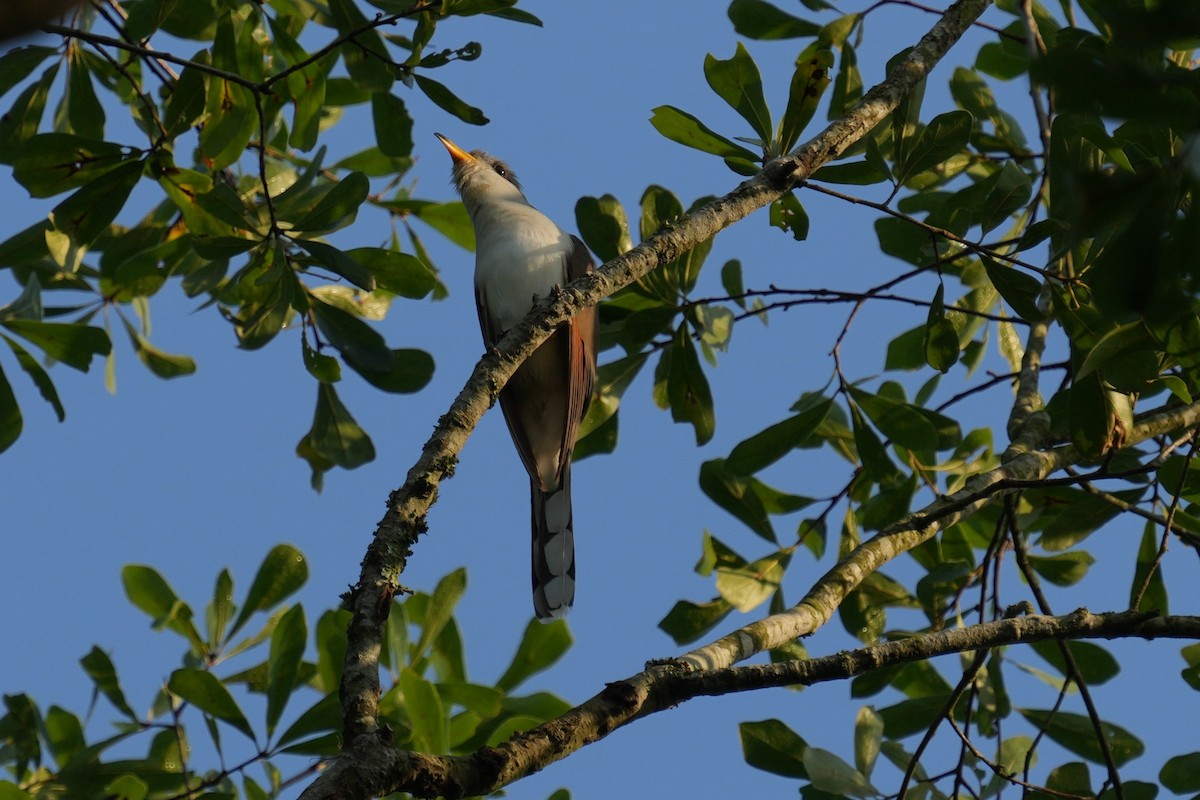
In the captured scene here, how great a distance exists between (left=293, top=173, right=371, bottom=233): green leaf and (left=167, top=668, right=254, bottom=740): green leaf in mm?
1496

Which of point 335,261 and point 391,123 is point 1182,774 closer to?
point 335,261

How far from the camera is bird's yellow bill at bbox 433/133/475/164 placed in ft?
23.4

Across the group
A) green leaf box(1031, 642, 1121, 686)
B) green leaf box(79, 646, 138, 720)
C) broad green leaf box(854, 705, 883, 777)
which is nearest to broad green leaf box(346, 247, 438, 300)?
green leaf box(79, 646, 138, 720)

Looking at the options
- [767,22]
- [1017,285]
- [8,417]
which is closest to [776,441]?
[1017,285]

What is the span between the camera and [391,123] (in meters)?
4.51

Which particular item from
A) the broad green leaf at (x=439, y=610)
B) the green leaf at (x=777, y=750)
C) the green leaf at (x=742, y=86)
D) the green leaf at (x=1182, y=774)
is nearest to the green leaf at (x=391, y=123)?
the green leaf at (x=742, y=86)

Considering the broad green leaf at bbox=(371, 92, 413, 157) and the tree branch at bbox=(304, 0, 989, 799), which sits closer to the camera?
the tree branch at bbox=(304, 0, 989, 799)

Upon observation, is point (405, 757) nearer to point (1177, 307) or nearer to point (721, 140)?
point (1177, 307)

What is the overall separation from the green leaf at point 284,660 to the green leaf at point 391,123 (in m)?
2.04

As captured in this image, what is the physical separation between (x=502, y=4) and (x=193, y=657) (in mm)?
2379

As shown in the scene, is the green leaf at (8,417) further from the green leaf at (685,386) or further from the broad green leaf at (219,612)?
the green leaf at (685,386)

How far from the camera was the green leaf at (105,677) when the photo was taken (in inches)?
137

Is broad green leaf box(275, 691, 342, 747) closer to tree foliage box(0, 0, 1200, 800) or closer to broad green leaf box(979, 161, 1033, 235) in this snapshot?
tree foliage box(0, 0, 1200, 800)

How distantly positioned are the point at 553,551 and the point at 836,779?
2.20 m
